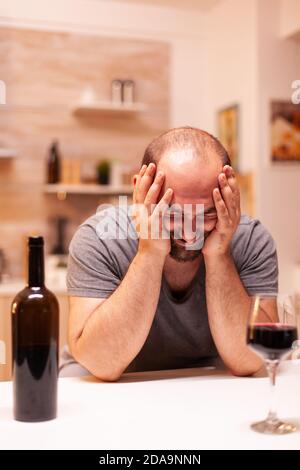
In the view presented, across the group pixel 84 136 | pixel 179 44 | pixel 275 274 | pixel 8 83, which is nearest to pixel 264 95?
pixel 179 44

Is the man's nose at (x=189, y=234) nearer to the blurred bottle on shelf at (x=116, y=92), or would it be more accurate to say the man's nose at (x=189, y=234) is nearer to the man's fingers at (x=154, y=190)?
the man's fingers at (x=154, y=190)

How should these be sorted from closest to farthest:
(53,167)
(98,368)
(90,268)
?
1. (98,368)
2. (90,268)
3. (53,167)

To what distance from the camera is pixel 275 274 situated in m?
1.56

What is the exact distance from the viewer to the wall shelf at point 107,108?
12.6 ft

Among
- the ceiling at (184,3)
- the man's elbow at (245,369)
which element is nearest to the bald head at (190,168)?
the man's elbow at (245,369)

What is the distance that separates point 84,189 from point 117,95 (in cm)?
65

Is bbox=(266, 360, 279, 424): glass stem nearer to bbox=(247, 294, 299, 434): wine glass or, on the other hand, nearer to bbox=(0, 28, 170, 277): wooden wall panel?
bbox=(247, 294, 299, 434): wine glass

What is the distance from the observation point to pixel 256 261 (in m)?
1.56

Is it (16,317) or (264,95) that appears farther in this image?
(264,95)

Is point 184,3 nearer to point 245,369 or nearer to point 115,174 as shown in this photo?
point 115,174

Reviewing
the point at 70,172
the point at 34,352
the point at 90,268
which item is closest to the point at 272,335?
the point at 34,352

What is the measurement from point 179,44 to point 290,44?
2.66ft

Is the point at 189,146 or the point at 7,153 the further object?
the point at 7,153

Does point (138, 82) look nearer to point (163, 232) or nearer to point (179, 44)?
point (179, 44)
